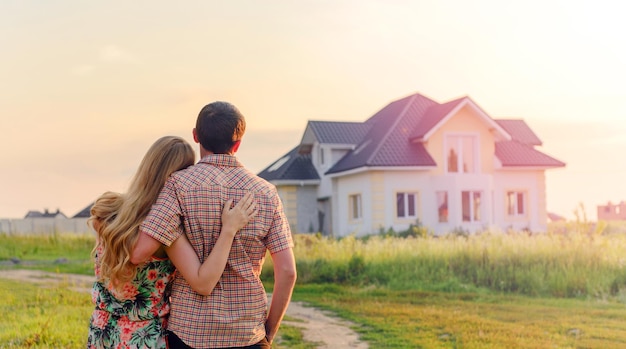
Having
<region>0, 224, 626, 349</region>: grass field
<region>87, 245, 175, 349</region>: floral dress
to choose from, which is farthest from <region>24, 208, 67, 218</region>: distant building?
<region>87, 245, 175, 349</region>: floral dress

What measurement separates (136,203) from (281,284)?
0.80 meters

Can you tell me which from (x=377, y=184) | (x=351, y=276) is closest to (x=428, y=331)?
(x=351, y=276)

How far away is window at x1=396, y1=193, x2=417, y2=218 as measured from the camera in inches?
1067

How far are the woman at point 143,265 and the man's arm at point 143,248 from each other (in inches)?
1.9

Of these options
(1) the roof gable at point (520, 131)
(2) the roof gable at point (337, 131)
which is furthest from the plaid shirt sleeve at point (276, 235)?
(1) the roof gable at point (520, 131)

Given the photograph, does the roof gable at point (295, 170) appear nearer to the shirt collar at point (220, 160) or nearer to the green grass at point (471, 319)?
the green grass at point (471, 319)

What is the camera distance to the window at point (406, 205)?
27094mm

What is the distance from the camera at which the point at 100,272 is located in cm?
366

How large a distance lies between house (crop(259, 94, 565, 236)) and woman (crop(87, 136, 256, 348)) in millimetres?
22323

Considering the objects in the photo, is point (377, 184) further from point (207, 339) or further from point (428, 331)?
point (207, 339)

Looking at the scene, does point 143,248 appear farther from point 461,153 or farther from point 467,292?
point 461,153

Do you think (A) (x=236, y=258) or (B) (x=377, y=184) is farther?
(B) (x=377, y=184)

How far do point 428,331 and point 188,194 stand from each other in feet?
21.5

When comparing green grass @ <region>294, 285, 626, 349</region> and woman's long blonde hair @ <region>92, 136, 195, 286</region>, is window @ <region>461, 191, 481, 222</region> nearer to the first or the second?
green grass @ <region>294, 285, 626, 349</region>
